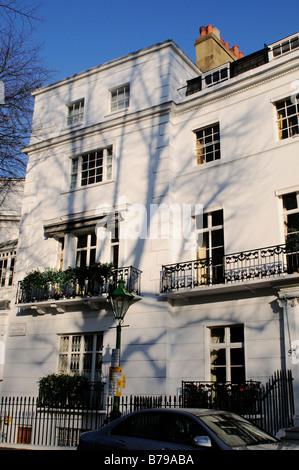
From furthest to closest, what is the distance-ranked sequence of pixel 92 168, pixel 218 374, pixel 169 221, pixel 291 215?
pixel 92 168
pixel 169 221
pixel 291 215
pixel 218 374

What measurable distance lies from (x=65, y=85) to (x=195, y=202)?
9295 millimetres

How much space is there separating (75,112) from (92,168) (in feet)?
10.9

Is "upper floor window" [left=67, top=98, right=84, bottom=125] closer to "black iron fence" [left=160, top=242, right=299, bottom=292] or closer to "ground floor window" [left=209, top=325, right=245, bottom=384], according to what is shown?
"black iron fence" [left=160, top=242, right=299, bottom=292]

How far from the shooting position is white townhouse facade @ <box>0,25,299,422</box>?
14.1 m

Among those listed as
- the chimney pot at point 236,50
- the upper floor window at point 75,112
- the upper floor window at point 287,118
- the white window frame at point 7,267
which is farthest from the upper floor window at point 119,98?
the white window frame at point 7,267

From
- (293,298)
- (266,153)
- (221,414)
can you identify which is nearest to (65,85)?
(266,153)

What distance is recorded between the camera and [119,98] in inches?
770

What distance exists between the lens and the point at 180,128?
57.7ft

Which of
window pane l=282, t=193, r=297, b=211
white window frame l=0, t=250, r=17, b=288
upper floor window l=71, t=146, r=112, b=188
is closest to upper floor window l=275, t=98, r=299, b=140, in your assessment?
window pane l=282, t=193, r=297, b=211

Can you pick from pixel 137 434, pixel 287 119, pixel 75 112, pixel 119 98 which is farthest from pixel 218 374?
pixel 75 112

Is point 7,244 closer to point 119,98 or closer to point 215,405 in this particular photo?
point 119,98

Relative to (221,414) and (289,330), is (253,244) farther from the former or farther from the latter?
(221,414)

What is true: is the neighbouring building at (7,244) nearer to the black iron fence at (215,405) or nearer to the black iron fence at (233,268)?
the black iron fence at (215,405)

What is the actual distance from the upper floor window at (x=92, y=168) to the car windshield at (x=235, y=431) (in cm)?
1242
